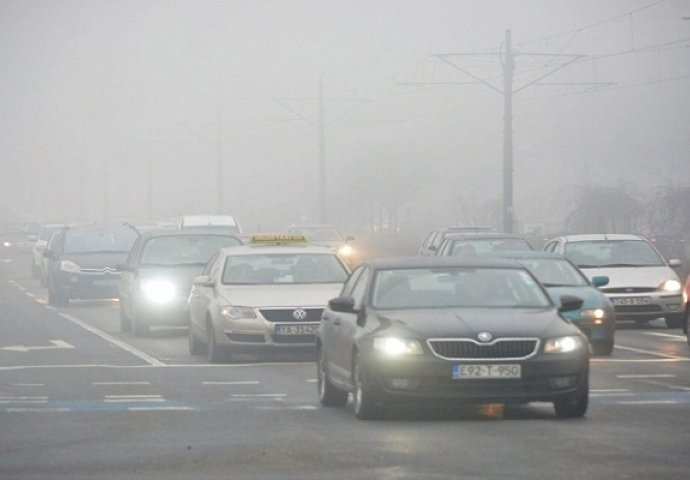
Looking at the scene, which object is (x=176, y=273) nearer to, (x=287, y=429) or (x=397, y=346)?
(x=397, y=346)

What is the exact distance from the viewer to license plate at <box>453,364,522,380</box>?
14492 mm

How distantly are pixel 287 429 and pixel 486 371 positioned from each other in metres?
1.54

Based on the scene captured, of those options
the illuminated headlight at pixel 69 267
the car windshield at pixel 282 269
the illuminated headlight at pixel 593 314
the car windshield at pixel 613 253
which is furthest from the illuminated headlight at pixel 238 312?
the illuminated headlight at pixel 69 267

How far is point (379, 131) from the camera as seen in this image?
177 m

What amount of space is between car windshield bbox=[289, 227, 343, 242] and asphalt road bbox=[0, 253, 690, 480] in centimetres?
3079

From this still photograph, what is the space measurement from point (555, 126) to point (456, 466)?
165754 mm

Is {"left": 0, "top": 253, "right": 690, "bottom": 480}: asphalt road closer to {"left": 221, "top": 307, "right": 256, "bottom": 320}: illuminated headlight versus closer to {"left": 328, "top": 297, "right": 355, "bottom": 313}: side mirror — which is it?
{"left": 221, "top": 307, "right": 256, "bottom": 320}: illuminated headlight

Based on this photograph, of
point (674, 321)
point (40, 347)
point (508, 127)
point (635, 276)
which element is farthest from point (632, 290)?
point (508, 127)

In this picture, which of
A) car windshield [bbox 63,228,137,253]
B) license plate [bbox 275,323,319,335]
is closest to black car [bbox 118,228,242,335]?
license plate [bbox 275,323,319,335]

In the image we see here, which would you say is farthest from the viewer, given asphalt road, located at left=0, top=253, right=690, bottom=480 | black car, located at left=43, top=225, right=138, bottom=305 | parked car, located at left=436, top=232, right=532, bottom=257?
black car, located at left=43, top=225, right=138, bottom=305

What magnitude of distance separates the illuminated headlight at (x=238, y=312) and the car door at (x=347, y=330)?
5274 millimetres

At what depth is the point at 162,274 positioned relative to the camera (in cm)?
2859

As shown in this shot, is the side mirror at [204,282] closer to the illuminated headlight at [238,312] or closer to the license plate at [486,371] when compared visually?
the illuminated headlight at [238,312]

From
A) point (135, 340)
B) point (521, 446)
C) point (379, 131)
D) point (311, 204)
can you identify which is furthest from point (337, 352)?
point (379, 131)
